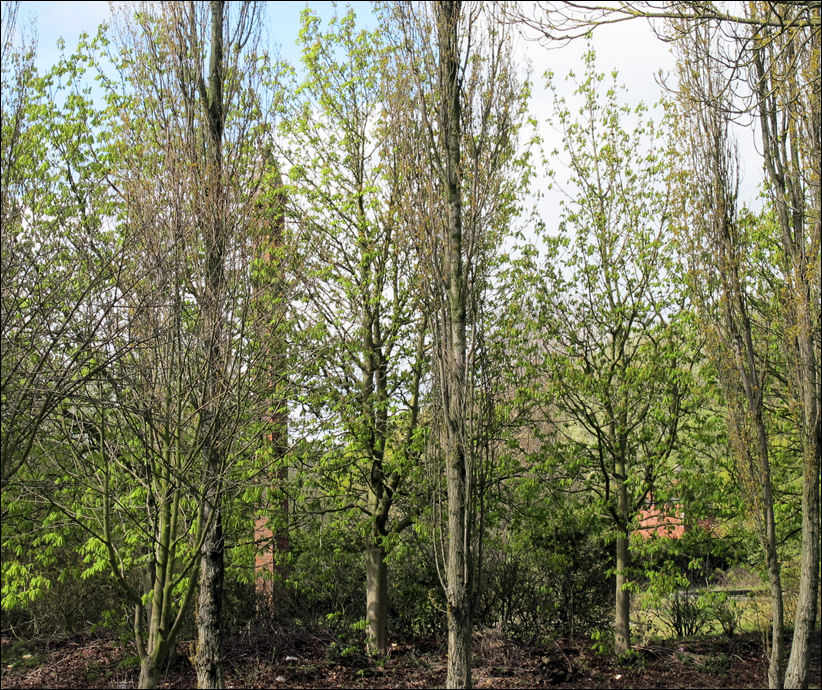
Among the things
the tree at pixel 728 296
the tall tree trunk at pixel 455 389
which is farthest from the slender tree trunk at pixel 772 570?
the tall tree trunk at pixel 455 389

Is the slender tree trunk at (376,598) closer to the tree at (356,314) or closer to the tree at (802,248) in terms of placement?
the tree at (356,314)

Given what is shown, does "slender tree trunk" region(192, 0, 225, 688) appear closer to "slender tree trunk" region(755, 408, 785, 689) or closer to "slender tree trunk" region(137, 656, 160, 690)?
"slender tree trunk" region(137, 656, 160, 690)

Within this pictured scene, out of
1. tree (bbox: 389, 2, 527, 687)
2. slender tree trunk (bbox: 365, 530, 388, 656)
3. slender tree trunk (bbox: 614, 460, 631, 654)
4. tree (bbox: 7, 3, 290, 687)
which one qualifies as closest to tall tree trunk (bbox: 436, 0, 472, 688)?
tree (bbox: 389, 2, 527, 687)

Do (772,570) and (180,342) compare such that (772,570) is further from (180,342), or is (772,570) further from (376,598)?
(180,342)

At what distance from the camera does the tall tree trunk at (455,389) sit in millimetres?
7262

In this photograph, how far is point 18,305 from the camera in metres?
5.70

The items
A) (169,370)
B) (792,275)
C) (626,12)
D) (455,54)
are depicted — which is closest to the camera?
(626,12)

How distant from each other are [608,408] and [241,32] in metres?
6.85

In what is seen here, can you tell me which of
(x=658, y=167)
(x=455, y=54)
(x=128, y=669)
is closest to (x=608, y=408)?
(x=658, y=167)

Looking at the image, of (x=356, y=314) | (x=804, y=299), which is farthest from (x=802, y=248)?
(x=356, y=314)

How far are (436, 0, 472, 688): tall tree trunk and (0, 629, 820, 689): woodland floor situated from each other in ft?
8.04

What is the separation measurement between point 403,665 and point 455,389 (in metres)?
4.54

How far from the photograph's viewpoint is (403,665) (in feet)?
32.9

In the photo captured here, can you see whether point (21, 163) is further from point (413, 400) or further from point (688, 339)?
point (688, 339)
